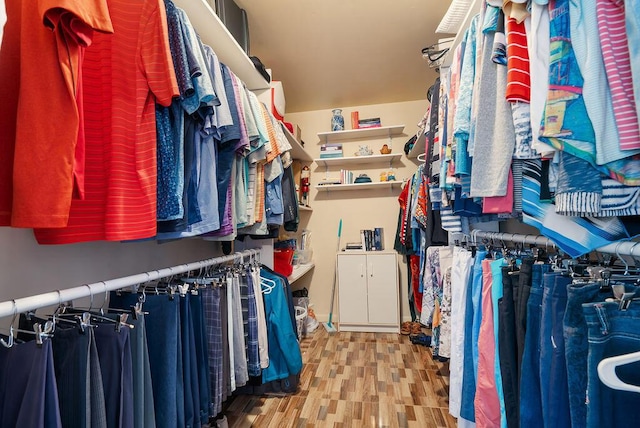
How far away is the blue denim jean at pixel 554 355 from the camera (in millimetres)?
644

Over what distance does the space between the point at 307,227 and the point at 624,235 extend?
2.89 metres

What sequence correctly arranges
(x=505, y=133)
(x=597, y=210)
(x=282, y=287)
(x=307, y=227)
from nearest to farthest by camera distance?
(x=597, y=210) < (x=505, y=133) < (x=282, y=287) < (x=307, y=227)

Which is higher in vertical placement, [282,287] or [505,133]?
[505,133]

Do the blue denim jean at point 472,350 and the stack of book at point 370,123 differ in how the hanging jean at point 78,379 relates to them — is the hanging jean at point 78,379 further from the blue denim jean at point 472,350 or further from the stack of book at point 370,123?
the stack of book at point 370,123

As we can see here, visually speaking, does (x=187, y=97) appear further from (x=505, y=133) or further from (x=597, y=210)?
(x=597, y=210)

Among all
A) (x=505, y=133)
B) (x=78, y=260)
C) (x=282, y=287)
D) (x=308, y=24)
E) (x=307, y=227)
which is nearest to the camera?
(x=505, y=133)

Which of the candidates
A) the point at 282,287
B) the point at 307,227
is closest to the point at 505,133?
the point at 282,287

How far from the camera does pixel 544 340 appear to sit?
0.70 m

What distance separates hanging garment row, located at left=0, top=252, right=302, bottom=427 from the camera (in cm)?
62

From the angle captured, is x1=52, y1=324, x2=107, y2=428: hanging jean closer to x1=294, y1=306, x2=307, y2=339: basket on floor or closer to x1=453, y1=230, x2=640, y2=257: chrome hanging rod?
x1=453, y1=230, x2=640, y2=257: chrome hanging rod

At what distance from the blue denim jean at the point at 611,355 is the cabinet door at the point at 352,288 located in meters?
2.41

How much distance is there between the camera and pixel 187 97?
3.02ft

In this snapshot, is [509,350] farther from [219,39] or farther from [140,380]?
[219,39]

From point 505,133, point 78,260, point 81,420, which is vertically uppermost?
point 505,133
